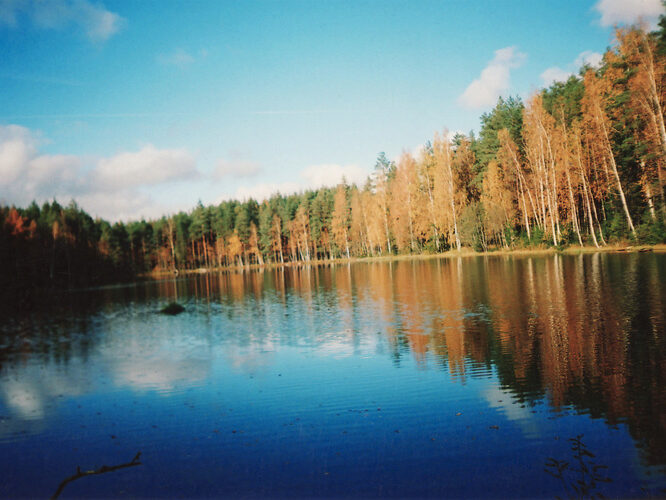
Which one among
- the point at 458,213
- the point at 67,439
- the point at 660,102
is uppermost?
the point at 660,102

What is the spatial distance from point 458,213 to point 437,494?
221 ft

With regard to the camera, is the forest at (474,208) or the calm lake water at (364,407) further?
the forest at (474,208)

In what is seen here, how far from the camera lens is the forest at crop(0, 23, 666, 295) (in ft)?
132

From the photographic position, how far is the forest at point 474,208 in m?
40.2

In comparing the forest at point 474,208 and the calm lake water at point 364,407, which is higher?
the forest at point 474,208

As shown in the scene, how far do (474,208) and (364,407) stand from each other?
57.8 metres

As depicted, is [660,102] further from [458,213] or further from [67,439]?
[67,439]

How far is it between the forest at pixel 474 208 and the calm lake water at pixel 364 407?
97.0ft

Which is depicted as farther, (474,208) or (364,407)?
(474,208)

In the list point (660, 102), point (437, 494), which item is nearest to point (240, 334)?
point (437, 494)

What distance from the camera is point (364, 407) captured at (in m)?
8.91

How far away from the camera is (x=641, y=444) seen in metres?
6.30

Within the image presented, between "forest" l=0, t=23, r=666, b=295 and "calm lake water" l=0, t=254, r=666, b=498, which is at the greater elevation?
"forest" l=0, t=23, r=666, b=295

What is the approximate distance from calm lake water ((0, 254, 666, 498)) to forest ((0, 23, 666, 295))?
29.6 metres
